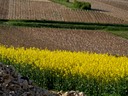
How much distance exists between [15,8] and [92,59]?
24378 mm

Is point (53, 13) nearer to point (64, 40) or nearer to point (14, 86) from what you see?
point (64, 40)

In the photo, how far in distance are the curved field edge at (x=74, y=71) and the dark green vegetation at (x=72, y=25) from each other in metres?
15.7

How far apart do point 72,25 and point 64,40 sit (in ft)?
20.7

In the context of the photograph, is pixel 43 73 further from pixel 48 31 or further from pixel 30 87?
pixel 48 31

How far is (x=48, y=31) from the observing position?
2816 cm

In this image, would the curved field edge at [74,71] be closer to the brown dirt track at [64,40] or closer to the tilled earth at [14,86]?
the tilled earth at [14,86]

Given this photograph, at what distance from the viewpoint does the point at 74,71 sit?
12.6 meters

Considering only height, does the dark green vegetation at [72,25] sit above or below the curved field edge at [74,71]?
below

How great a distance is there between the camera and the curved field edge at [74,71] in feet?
40.5

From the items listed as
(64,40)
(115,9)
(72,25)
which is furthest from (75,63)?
(115,9)

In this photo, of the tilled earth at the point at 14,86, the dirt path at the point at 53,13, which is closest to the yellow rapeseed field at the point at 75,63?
the tilled earth at the point at 14,86

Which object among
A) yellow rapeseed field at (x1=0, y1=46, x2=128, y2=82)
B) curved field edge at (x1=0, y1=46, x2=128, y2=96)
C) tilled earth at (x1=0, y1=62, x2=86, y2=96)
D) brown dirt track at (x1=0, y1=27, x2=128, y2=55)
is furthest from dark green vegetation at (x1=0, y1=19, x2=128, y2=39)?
tilled earth at (x1=0, y1=62, x2=86, y2=96)

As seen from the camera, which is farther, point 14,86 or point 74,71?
point 74,71

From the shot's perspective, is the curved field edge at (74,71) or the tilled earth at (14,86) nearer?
the tilled earth at (14,86)
